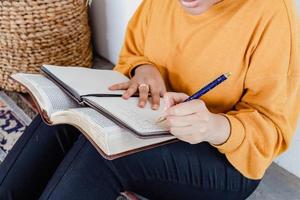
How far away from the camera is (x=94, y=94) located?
0.64 metres

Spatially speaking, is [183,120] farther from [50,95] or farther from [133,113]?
[50,95]

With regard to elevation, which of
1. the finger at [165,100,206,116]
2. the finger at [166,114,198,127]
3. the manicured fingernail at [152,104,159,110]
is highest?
the finger at [165,100,206,116]

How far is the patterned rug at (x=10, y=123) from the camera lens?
1.13m

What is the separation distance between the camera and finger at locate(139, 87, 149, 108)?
64 centimetres

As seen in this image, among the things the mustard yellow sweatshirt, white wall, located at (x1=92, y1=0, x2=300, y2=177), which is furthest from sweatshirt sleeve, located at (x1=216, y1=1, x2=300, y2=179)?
white wall, located at (x1=92, y1=0, x2=300, y2=177)

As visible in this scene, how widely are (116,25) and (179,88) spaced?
0.73 meters

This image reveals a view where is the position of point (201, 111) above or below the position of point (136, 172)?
above

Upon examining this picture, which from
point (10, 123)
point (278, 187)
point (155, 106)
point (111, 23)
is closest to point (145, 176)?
point (155, 106)

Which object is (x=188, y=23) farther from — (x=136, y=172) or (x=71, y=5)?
(x=71, y=5)

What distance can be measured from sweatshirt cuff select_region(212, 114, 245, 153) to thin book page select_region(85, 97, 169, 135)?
0.10m

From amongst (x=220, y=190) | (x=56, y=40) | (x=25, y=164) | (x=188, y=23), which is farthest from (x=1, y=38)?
(x=220, y=190)

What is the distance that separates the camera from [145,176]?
651 millimetres

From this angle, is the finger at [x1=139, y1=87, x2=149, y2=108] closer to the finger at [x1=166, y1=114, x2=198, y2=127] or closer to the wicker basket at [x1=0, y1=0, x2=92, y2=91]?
the finger at [x1=166, y1=114, x2=198, y2=127]

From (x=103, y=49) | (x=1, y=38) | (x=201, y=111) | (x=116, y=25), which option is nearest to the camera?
(x=201, y=111)
